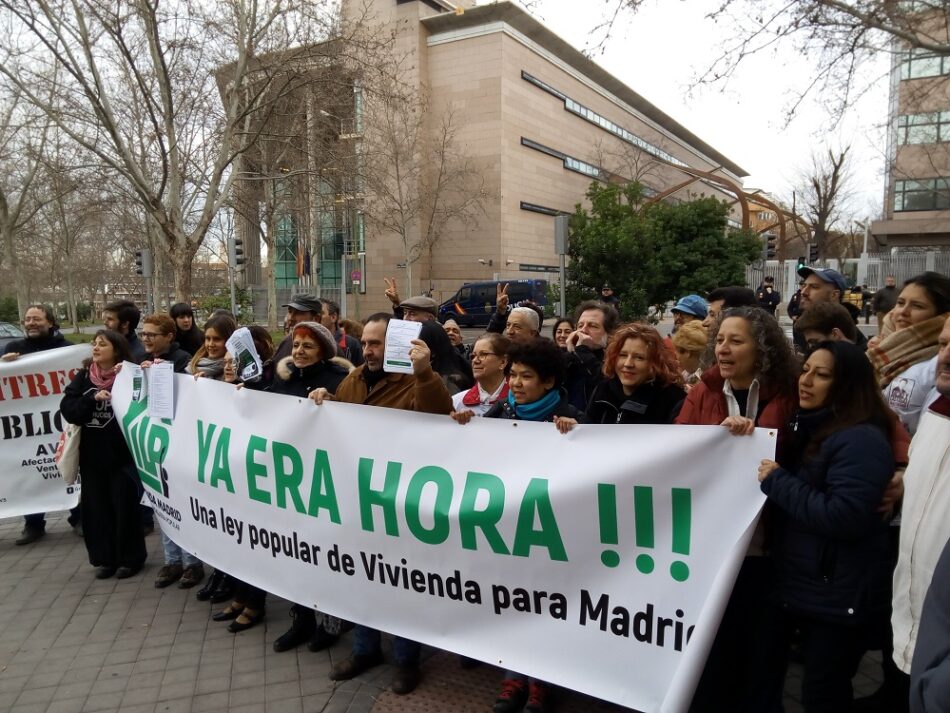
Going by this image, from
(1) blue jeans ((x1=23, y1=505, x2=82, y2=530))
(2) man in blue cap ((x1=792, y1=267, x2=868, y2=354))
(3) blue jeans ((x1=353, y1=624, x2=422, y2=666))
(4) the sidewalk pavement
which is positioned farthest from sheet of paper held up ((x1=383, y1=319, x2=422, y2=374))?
(1) blue jeans ((x1=23, y1=505, x2=82, y2=530))

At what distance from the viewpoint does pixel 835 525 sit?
2.16 meters

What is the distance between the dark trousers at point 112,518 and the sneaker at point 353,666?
7.00 feet

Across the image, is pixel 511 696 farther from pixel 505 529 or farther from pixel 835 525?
pixel 835 525

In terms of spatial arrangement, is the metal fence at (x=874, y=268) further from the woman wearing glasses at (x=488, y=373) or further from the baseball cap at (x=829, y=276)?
the woman wearing glasses at (x=488, y=373)

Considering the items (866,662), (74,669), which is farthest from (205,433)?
(866,662)

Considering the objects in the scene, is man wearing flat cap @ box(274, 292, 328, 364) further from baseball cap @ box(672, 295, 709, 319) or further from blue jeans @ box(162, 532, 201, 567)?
baseball cap @ box(672, 295, 709, 319)

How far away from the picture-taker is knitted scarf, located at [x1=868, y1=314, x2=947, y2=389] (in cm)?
320

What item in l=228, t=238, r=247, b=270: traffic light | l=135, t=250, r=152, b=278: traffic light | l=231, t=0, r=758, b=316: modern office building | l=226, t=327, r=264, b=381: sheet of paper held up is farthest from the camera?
l=231, t=0, r=758, b=316: modern office building

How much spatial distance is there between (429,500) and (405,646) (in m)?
0.81

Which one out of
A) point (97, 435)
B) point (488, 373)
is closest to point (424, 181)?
point (97, 435)

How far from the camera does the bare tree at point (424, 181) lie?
33438 mm

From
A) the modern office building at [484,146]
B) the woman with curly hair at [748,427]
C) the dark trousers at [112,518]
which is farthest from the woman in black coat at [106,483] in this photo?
the modern office building at [484,146]

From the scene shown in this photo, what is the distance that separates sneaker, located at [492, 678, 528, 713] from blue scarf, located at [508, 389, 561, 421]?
3.95ft

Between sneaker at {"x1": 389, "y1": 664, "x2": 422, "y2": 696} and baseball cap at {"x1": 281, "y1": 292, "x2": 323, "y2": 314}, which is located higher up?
baseball cap at {"x1": 281, "y1": 292, "x2": 323, "y2": 314}
